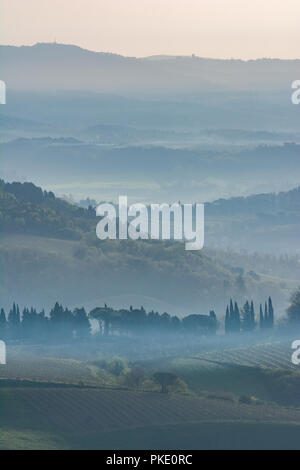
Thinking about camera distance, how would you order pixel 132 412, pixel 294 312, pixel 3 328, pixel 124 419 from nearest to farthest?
pixel 124 419 → pixel 132 412 → pixel 3 328 → pixel 294 312

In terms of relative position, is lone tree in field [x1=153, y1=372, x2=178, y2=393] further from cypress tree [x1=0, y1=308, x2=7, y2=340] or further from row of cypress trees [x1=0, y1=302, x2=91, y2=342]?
cypress tree [x1=0, y1=308, x2=7, y2=340]

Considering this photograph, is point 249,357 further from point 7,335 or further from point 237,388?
point 7,335

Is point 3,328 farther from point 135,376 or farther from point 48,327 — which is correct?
point 135,376

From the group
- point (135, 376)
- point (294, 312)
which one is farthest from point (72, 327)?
point (135, 376)

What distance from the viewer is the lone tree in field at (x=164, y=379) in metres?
134

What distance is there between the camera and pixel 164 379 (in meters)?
139

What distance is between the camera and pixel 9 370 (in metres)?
138

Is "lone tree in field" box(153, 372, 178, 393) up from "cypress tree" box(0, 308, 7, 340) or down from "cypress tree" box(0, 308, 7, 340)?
down

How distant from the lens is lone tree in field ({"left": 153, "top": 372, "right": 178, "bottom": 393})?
134025mm

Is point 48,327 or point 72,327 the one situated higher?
point 48,327

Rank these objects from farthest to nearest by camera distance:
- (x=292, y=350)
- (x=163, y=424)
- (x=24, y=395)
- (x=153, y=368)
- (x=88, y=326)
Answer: (x=88, y=326) → (x=292, y=350) → (x=153, y=368) → (x=24, y=395) → (x=163, y=424)

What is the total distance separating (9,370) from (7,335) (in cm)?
4717

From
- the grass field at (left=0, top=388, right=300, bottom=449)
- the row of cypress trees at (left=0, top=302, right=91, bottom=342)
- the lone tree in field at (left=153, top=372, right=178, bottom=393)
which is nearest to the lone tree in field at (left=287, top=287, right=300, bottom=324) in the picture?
the row of cypress trees at (left=0, top=302, right=91, bottom=342)
